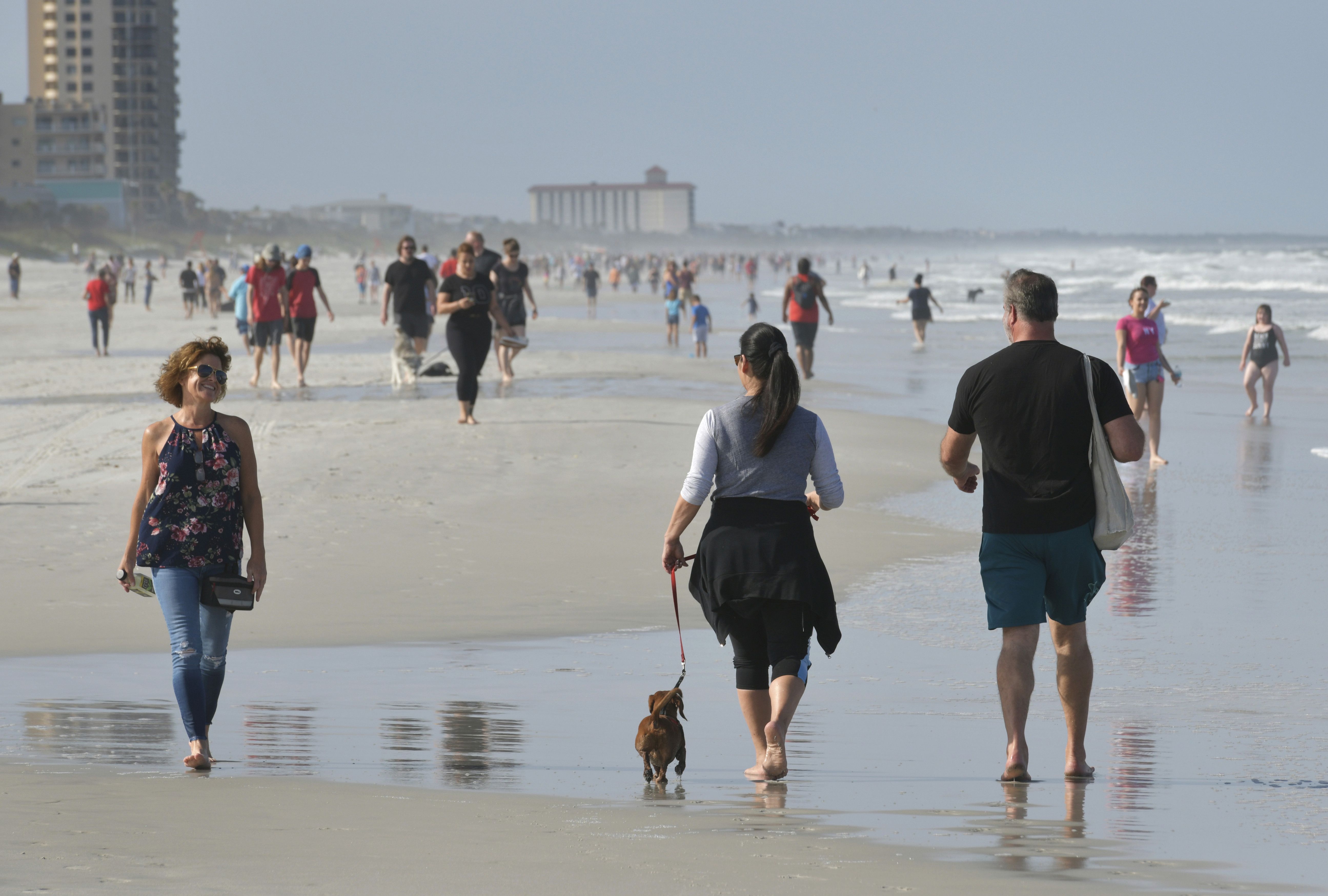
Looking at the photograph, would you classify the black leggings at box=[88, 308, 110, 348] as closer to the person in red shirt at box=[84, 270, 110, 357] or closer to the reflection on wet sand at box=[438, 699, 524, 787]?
the person in red shirt at box=[84, 270, 110, 357]

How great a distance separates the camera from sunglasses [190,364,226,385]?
4.53 metres

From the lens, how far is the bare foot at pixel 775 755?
440 centimetres

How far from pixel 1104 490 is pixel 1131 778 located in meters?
0.91

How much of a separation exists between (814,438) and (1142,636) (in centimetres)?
293

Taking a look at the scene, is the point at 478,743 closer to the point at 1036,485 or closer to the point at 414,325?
the point at 1036,485

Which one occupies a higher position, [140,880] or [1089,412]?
[1089,412]

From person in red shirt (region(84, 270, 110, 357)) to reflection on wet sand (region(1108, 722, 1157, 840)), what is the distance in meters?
19.9

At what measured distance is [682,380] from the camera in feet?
62.5

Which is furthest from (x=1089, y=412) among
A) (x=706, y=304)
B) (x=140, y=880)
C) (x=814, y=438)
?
(x=706, y=304)

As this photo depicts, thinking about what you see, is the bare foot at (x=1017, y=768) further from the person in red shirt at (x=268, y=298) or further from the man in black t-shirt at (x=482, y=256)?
the person in red shirt at (x=268, y=298)

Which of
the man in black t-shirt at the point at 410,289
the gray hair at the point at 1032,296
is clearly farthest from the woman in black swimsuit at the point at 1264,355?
the gray hair at the point at 1032,296

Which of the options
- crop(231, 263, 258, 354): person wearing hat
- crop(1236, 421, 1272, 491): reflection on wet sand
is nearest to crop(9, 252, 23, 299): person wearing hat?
crop(231, 263, 258, 354): person wearing hat

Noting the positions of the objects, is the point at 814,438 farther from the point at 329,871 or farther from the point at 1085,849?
the point at 329,871

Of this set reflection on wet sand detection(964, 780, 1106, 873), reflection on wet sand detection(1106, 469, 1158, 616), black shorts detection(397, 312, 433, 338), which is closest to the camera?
reflection on wet sand detection(964, 780, 1106, 873)
